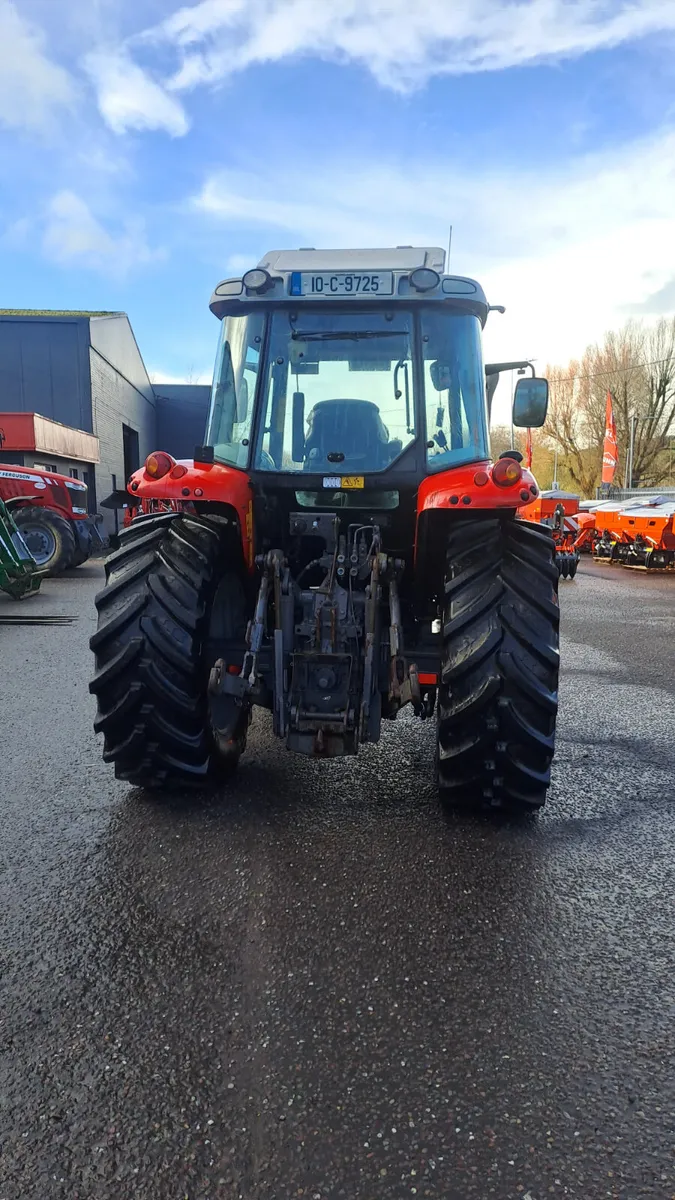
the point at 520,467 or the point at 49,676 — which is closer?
the point at 520,467

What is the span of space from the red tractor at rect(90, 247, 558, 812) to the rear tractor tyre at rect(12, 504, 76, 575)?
34.0ft

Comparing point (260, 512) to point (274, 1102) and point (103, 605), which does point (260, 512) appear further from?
point (274, 1102)

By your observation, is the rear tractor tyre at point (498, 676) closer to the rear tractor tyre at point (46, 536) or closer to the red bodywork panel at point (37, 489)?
the rear tractor tyre at point (46, 536)

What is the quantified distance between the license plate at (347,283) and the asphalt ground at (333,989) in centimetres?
242

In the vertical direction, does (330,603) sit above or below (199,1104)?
above

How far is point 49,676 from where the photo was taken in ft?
20.5

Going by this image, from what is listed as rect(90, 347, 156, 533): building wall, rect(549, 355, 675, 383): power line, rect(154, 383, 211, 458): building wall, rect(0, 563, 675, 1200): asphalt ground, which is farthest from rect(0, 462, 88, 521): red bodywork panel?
rect(549, 355, 675, 383): power line

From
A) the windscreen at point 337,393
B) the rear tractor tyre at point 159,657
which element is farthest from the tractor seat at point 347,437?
the rear tractor tyre at point 159,657

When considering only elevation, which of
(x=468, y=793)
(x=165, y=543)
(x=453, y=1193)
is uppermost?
(x=165, y=543)

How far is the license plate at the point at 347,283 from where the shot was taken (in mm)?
3598

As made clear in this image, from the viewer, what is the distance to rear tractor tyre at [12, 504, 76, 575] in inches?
533

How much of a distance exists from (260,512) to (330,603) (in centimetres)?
66

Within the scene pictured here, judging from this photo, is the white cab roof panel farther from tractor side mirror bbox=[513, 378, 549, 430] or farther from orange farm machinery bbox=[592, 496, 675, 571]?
orange farm machinery bbox=[592, 496, 675, 571]

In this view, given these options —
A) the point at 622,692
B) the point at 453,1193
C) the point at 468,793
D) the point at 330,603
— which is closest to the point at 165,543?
the point at 330,603
